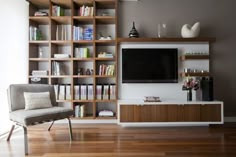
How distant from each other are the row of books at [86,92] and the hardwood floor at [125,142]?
1.85ft

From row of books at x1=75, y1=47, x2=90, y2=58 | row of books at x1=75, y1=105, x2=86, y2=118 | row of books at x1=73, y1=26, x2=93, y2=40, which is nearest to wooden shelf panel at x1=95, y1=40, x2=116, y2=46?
row of books at x1=73, y1=26, x2=93, y2=40

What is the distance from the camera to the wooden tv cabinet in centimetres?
454

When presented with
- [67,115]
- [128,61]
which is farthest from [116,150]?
[128,61]

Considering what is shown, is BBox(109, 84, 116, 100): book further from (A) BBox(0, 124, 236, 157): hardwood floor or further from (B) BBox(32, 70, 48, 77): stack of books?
(B) BBox(32, 70, 48, 77): stack of books

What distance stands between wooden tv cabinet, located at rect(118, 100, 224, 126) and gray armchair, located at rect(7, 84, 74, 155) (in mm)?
1152

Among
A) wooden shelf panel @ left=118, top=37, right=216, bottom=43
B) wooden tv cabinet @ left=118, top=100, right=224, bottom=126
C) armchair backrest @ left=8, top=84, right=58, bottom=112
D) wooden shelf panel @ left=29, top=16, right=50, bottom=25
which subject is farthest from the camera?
wooden shelf panel @ left=29, top=16, right=50, bottom=25

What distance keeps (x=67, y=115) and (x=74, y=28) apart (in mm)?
1936

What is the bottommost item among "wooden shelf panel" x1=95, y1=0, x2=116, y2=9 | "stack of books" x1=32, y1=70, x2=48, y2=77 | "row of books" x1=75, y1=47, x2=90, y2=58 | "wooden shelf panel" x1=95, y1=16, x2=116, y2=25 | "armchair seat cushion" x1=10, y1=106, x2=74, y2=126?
"armchair seat cushion" x1=10, y1=106, x2=74, y2=126

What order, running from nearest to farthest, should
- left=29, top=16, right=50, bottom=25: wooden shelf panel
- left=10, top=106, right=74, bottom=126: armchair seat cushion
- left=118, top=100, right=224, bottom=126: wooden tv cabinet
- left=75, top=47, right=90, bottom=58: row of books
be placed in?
1. left=10, top=106, right=74, bottom=126: armchair seat cushion
2. left=118, top=100, right=224, bottom=126: wooden tv cabinet
3. left=29, top=16, right=50, bottom=25: wooden shelf panel
4. left=75, top=47, right=90, bottom=58: row of books

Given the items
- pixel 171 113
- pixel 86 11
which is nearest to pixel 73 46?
pixel 86 11

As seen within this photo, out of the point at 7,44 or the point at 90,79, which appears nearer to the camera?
the point at 7,44

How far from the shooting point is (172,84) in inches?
201

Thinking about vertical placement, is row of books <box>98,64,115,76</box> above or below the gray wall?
below

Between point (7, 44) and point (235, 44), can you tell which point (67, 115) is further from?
point (235, 44)
